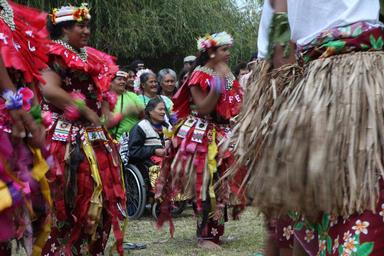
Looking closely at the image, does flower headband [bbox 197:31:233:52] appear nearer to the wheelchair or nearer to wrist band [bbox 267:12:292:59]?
the wheelchair

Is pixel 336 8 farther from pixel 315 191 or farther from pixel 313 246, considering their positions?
pixel 313 246

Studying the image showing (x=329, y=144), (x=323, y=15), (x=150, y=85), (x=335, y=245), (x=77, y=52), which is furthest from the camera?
(x=150, y=85)

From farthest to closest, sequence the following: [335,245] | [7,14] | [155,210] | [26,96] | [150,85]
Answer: [150,85] → [155,210] → [7,14] → [26,96] → [335,245]

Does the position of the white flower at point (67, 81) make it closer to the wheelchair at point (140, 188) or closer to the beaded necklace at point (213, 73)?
the beaded necklace at point (213, 73)

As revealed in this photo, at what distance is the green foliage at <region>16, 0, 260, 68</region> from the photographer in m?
16.2

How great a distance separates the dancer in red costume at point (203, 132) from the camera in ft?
19.1

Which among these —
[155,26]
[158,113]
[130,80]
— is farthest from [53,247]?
[155,26]

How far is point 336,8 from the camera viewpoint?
7.55 feet

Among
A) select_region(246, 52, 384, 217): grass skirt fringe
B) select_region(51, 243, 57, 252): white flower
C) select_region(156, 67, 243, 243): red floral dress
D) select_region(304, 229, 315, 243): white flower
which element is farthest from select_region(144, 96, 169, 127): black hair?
select_region(246, 52, 384, 217): grass skirt fringe

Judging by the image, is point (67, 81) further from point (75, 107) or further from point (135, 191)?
point (135, 191)

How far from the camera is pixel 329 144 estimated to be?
2074 millimetres

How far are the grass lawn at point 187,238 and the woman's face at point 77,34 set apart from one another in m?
2.10

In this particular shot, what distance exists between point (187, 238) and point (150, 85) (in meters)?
2.42

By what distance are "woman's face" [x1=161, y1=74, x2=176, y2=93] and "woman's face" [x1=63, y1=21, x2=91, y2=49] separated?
4603mm
